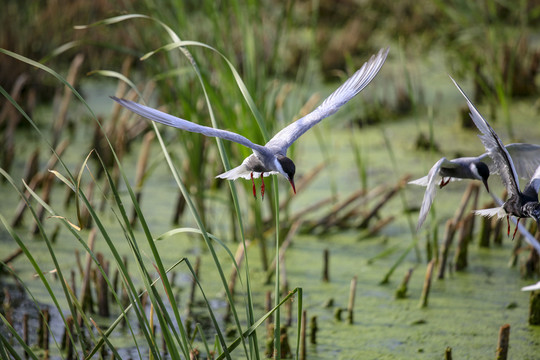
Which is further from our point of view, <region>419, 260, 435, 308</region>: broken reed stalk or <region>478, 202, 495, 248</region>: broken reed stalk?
<region>478, 202, 495, 248</region>: broken reed stalk

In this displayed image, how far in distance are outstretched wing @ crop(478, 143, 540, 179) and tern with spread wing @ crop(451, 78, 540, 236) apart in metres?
0.05

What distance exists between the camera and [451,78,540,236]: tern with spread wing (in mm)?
1082

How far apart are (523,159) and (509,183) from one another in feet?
0.62

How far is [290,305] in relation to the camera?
2.00 m

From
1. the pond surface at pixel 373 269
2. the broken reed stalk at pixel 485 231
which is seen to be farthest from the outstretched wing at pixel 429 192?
the broken reed stalk at pixel 485 231

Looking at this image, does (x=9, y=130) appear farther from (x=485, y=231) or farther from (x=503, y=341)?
(x=503, y=341)

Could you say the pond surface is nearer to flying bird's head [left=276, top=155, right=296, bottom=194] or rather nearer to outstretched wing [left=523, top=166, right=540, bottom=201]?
outstretched wing [left=523, top=166, right=540, bottom=201]

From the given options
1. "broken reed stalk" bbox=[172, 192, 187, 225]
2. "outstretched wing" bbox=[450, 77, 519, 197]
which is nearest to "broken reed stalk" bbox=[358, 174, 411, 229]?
"broken reed stalk" bbox=[172, 192, 187, 225]

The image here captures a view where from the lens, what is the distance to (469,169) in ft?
3.77

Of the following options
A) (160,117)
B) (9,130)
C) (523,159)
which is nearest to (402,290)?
(523,159)

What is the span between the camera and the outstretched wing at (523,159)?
4.07 feet

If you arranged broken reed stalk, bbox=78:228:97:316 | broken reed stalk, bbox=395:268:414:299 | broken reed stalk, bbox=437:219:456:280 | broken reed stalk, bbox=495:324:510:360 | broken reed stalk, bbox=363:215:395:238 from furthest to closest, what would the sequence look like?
1. broken reed stalk, bbox=363:215:395:238
2. broken reed stalk, bbox=437:219:456:280
3. broken reed stalk, bbox=395:268:414:299
4. broken reed stalk, bbox=78:228:97:316
5. broken reed stalk, bbox=495:324:510:360

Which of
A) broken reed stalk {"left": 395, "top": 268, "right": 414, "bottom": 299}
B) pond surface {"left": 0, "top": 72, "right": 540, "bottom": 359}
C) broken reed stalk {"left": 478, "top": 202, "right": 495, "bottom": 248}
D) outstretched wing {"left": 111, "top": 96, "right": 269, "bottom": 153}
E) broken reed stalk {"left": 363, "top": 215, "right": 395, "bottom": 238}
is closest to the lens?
outstretched wing {"left": 111, "top": 96, "right": 269, "bottom": 153}

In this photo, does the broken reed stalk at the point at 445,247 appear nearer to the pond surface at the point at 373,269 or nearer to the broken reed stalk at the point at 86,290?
the pond surface at the point at 373,269
